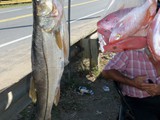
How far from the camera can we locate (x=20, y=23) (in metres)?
16.5

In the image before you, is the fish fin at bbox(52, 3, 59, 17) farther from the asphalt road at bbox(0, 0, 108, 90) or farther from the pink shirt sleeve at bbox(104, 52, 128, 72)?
the asphalt road at bbox(0, 0, 108, 90)

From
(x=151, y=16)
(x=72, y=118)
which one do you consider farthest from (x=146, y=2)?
(x=72, y=118)

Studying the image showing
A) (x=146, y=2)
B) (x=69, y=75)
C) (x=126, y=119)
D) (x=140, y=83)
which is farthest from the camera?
(x=69, y=75)

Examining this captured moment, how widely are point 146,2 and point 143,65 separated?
927mm

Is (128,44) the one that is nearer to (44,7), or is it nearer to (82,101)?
(44,7)

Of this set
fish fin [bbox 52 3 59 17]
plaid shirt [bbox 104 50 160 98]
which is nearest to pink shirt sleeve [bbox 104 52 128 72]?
plaid shirt [bbox 104 50 160 98]

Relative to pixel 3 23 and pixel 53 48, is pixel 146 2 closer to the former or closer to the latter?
pixel 53 48

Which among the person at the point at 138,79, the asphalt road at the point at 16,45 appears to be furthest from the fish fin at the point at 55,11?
the asphalt road at the point at 16,45

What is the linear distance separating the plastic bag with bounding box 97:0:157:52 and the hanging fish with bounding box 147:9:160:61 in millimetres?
34

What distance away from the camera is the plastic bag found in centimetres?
306

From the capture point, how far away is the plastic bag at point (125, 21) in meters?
3.06

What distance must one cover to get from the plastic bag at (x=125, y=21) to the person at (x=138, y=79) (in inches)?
25.9

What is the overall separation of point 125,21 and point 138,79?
2.73 feet

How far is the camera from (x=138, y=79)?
3.76 metres
